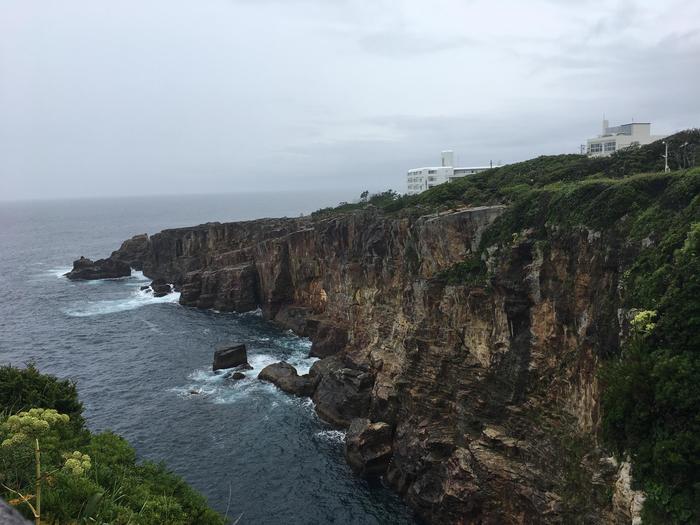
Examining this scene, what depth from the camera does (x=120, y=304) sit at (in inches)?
3649

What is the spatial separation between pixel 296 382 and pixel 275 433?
9.02 m

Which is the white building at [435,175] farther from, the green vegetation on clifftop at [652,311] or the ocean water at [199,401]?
the green vegetation on clifftop at [652,311]

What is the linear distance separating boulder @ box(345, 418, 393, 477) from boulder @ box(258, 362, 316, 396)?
1297cm

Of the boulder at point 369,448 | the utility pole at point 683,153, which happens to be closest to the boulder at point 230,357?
the boulder at point 369,448

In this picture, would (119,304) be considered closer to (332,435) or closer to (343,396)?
(343,396)

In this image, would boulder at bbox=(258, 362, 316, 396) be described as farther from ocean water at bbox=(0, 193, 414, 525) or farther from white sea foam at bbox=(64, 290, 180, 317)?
white sea foam at bbox=(64, 290, 180, 317)

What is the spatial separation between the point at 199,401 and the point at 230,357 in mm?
9738

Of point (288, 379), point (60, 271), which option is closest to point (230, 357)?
point (288, 379)

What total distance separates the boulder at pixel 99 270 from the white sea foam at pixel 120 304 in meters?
19.6

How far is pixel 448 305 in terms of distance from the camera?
4225 centimetres

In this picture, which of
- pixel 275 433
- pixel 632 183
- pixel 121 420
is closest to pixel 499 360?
pixel 632 183

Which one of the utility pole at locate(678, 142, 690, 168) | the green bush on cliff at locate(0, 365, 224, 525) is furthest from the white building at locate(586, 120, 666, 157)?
the green bush on cliff at locate(0, 365, 224, 525)

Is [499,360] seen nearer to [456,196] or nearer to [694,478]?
[694,478]

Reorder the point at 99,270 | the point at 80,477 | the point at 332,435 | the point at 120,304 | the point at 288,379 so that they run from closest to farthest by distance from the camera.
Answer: the point at 80,477
the point at 332,435
the point at 288,379
the point at 120,304
the point at 99,270
